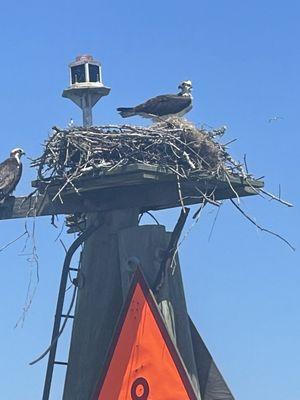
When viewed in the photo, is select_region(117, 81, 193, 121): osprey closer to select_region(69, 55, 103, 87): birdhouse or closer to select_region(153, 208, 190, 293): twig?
select_region(69, 55, 103, 87): birdhouse

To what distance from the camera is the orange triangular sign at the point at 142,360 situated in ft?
20.9

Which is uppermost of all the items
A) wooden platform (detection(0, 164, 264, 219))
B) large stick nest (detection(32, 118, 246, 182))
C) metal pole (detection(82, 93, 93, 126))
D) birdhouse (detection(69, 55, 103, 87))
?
birdhouse (detection(69, 55, 103, 87))

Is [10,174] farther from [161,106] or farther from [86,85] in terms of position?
[161,106]

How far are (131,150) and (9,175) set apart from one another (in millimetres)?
1192

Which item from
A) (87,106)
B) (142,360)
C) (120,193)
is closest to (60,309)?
(120,193)

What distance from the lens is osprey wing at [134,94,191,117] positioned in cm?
1026

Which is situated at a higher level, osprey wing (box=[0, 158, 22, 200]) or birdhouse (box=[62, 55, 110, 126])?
birdhouse (box=[62, 55, 110, 126])

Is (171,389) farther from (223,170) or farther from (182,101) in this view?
(182,101)

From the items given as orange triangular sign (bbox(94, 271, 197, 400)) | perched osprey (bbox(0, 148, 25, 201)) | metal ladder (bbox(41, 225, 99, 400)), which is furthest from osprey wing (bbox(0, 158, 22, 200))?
orange triangular sign (bbox(94, 271, 197, 400))

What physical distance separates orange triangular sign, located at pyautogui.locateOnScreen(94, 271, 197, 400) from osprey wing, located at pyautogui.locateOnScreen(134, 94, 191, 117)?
401 centimetres

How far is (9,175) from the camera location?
352 inches

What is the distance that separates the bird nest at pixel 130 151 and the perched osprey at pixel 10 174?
0.71ft

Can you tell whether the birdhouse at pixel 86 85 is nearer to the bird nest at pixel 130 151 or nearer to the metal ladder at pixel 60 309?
the bird nest at pixel 130 151

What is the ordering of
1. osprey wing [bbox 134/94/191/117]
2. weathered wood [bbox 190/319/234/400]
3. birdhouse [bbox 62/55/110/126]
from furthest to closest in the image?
osprey wing [bbox 134/94/191/117] < birdhouse [bbox 62/55/110/126] < weathered wood [bbox 190/319/234/400]
